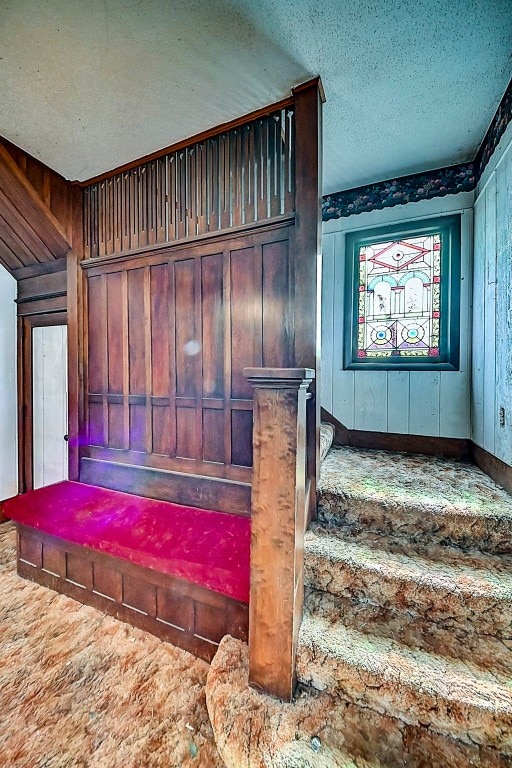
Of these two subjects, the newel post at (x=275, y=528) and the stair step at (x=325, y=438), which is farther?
the stair step at (x=325, y=438)

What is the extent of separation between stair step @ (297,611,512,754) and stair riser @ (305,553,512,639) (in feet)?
0.50

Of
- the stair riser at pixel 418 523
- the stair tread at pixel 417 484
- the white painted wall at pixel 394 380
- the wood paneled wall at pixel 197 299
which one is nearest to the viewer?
the stair riser at pixel 418 523

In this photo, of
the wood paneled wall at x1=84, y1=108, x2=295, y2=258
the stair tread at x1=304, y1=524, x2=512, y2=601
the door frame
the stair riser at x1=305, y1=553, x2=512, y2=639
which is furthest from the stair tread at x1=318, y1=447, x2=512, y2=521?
the door frame

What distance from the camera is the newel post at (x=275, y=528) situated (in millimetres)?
1125

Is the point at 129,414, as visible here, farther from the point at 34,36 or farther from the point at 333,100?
the point at 333,100

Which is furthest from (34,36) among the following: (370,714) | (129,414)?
(370,714)

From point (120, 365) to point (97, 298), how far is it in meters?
0.60

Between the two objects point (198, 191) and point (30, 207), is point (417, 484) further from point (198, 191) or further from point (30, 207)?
point (30, 207)

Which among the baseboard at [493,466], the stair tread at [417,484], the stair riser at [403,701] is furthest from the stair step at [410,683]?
the baseboard at [493,466]

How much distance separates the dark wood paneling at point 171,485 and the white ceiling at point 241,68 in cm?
221

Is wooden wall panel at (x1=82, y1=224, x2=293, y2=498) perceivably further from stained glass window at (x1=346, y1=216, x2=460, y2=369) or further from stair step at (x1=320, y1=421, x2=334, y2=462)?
stained glass window at (x1=346, y1=216, x2=460, y2=369)

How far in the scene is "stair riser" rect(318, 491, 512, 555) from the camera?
4.77 ft

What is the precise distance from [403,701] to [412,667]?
0.10 m

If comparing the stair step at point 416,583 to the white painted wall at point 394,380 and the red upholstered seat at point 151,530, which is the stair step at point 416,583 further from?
the white painted wall at point 394,380
